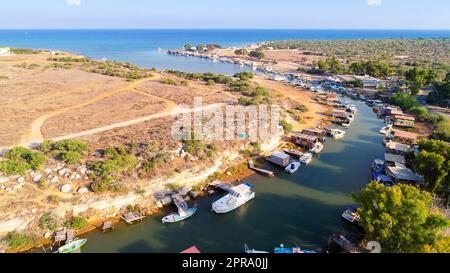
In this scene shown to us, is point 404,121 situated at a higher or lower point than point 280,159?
higher

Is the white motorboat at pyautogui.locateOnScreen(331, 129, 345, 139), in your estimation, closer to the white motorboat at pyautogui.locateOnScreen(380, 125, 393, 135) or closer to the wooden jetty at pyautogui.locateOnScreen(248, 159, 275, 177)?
the white motorboat at pyautogui.locateOnScreen(380, 125, 393, 135)

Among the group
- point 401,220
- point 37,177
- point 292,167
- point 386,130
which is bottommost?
point 292,167

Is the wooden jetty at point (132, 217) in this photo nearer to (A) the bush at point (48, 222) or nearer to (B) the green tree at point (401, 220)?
(A) the bush at point (48, 222)

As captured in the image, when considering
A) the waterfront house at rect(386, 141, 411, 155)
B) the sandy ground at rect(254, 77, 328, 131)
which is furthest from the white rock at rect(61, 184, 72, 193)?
the waterfront house at rect(386, 141, 411, 155)

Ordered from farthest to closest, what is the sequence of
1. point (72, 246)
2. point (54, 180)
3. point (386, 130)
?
1. point (386, 130)
2. point (54, 180)
3. point (72, 246)

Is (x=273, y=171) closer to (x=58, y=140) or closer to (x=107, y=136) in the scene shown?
(x=107, y=136)

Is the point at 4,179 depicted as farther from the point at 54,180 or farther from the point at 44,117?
the point at 44,117

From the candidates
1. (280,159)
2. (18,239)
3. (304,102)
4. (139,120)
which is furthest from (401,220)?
(304,102)

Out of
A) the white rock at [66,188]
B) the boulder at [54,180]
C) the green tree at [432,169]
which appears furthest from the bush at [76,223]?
the green tree at [432,169]
